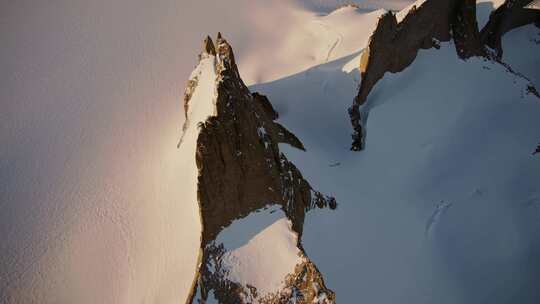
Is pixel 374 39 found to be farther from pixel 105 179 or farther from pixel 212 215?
pixel 105 179

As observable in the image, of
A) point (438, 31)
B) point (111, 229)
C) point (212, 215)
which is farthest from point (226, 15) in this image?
point (212, 215)

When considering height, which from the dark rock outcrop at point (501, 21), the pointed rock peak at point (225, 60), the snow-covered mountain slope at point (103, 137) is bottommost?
the snow-covered mountain slope at point (103, 137)

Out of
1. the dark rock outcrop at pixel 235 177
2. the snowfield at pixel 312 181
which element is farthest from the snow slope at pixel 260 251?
the dark rock outcrop at pixel 235 177

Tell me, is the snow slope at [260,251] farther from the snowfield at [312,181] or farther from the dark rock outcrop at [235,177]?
the dark rock outcrop at [235,177]

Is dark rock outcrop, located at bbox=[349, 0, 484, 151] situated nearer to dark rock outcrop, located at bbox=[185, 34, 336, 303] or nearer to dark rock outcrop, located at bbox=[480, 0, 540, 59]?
dark rock outcrop, located at bbox=[480, 0, 540, 59]

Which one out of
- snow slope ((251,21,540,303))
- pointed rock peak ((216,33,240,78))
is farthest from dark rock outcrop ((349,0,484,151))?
pointed rock peak ((216,33,240,78))

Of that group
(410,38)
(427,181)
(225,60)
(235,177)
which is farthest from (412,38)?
(235,177)
